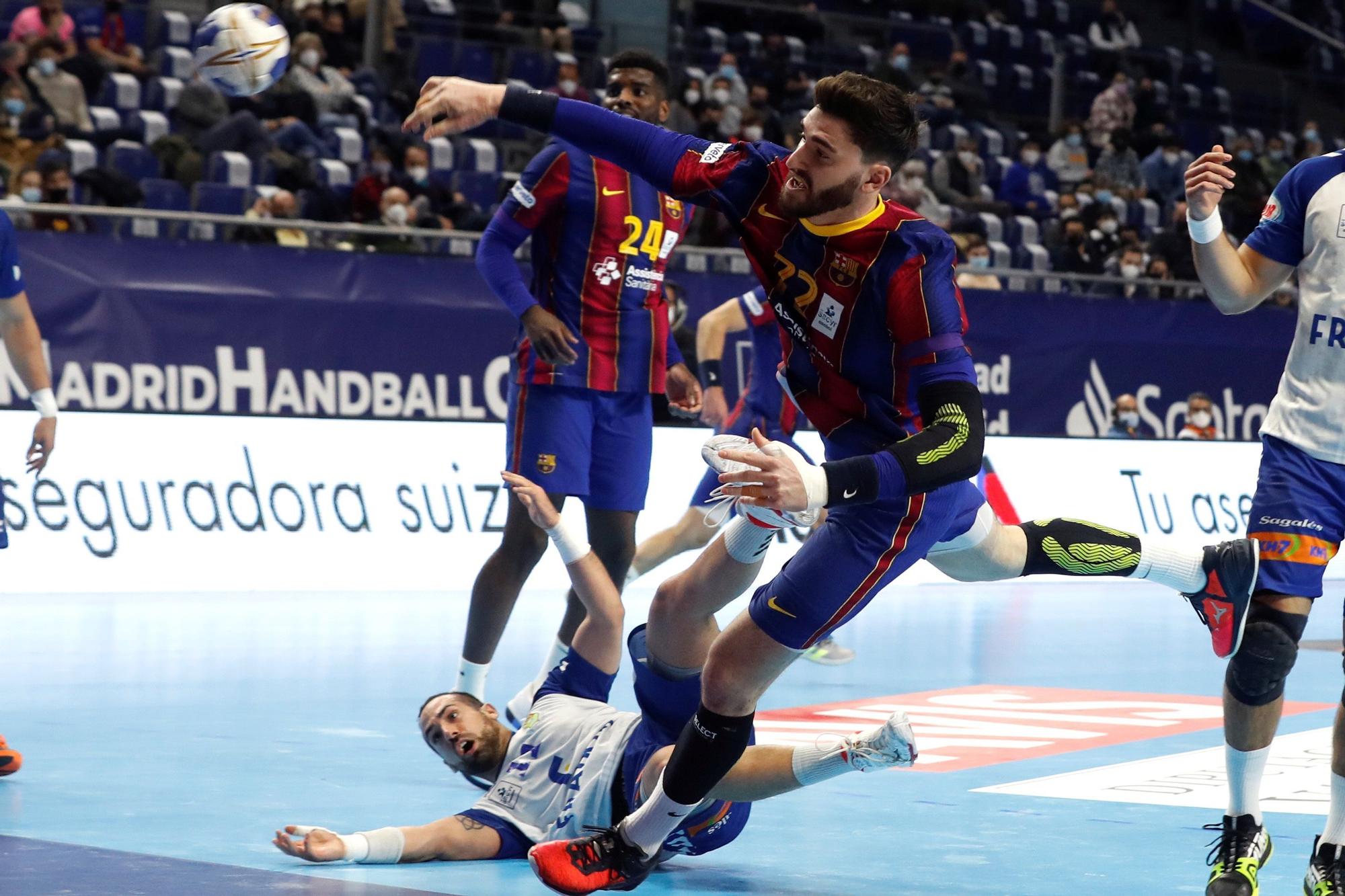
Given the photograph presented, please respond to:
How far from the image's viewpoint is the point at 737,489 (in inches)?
161

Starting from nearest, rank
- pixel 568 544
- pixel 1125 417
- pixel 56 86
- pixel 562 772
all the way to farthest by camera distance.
A: pixel 562 772
pixel 568 544
pixel 56 86
pixel 1125 417

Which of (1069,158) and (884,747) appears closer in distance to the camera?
(884,747)

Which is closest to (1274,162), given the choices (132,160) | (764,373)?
(132,160)

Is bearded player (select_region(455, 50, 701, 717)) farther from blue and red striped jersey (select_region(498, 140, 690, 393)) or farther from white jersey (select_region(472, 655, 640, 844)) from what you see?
white jersey (select_region(472, 655, 640, 844))

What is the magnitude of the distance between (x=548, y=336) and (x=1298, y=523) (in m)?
2.88

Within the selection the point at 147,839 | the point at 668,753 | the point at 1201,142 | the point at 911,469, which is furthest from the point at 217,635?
the point at 1201,142

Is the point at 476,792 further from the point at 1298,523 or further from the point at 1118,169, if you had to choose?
the point at 1118,169

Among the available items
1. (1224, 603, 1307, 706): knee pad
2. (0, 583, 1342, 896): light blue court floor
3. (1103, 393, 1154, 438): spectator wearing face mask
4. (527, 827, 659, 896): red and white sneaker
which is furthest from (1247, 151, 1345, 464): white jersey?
(1103, 393, 1154, 438): spectator wearing face mask

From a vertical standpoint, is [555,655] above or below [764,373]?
below

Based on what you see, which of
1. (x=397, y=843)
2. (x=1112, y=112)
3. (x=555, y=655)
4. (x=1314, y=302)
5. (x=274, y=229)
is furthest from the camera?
(x=1112, y=112)

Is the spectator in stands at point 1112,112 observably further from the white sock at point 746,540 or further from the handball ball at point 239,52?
the white sock at point 746,540

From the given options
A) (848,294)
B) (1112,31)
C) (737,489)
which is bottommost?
(1112,31)

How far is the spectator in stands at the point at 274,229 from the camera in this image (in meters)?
15.6

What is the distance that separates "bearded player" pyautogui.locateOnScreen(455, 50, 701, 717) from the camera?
→ 22.1ft
